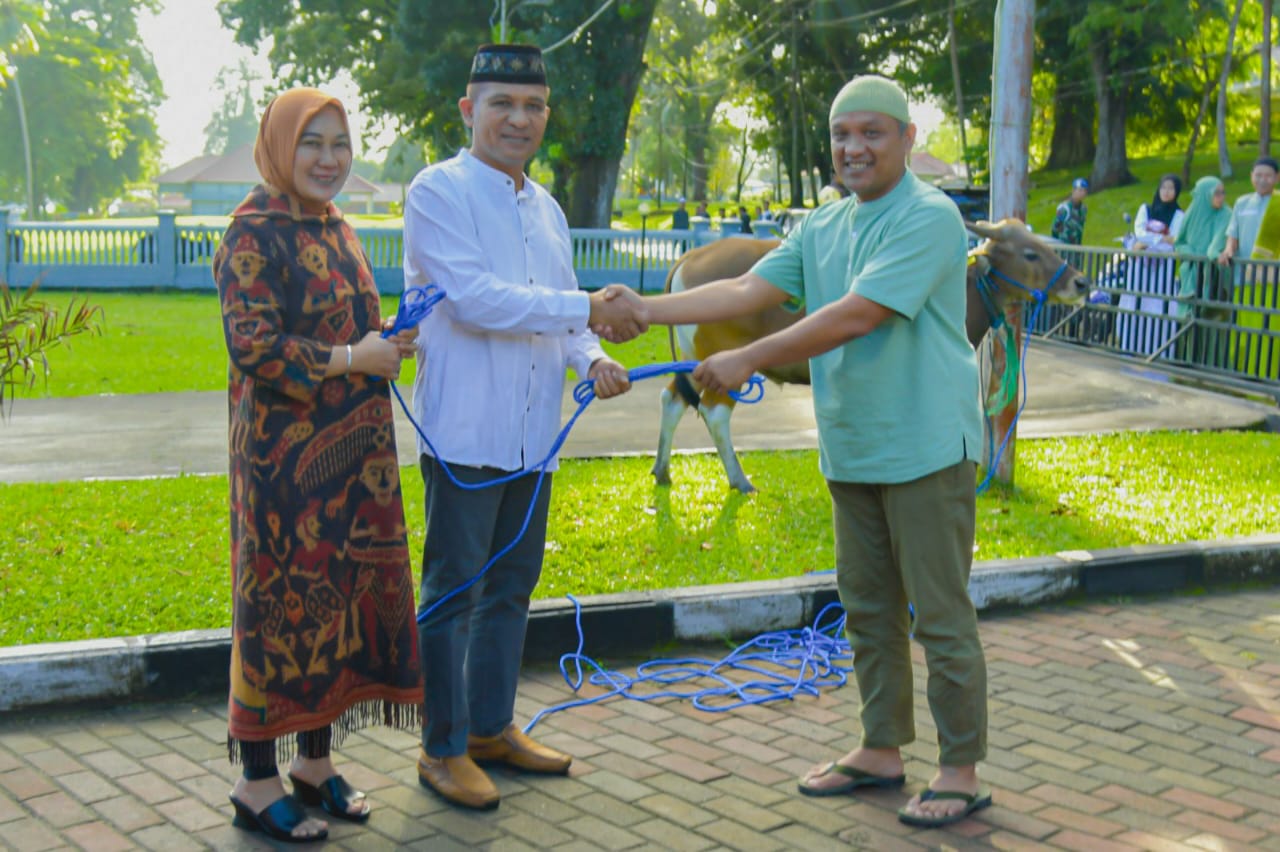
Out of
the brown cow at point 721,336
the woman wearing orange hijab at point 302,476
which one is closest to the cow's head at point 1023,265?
the brown cow at point 721,336

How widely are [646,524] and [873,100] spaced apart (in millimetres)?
4043

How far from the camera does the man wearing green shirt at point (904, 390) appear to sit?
4.43m

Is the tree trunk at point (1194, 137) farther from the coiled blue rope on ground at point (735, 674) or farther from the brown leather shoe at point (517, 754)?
the brown leather shoe at point (517, 754)

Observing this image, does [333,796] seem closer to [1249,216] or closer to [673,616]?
[673,616]

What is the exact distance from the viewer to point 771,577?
22.9 feet

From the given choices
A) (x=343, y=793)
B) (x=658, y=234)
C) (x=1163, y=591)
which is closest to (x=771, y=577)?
(x=1163, y=591)

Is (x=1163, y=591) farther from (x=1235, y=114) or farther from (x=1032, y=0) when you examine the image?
(x=1235, y=114)

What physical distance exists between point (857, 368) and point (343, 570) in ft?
5.67

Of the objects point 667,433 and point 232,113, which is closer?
point 667,433

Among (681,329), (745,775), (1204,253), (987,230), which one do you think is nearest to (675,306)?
(745,775)

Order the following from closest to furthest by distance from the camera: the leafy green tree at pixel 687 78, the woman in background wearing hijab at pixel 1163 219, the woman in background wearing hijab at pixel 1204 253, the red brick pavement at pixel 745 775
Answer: the red brick pavement at pixel 745 775, the woman in background wearing hijab at pixel 1204 253, the woman in background wearing hijab at pixel 1163 219, the leafy green tree at pixel 687 78

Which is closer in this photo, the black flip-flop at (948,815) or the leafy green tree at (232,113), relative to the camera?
the black flip-flop at (948,815)

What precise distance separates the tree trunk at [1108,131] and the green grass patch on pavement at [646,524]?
34216 mm

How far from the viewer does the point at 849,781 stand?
15.4 feet
